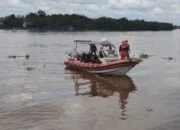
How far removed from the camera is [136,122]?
57.9ft

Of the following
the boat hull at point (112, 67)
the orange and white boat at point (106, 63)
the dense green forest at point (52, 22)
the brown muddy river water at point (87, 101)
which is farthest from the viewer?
the dense green forest at point (52, 22)

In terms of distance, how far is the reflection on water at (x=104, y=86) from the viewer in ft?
78.7

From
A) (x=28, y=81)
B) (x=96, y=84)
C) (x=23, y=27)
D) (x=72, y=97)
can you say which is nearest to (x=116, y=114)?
(x=72, y=97)

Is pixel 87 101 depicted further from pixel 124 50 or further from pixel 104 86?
pixel 124 50

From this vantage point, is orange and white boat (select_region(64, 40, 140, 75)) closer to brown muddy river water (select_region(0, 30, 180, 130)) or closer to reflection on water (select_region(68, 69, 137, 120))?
reflection on water (select_region(68, 69, 137, 120))

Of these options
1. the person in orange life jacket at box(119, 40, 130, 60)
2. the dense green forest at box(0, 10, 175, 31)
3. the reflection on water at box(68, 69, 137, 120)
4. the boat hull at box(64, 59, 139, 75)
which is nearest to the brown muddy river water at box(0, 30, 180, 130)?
the reflection on water at box(68, 69, 137, 120)

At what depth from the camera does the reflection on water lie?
23978 mm

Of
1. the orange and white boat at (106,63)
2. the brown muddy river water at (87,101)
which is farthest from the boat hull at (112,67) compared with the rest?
the brown muddy river water at (87,101)

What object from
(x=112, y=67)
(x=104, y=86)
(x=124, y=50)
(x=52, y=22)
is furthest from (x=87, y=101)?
(x=52, y=22)

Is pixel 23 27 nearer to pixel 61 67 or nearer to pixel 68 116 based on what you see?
pixel 61 67

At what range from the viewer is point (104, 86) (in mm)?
27094

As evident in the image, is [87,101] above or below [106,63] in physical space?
below

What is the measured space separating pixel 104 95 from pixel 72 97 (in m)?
1.93

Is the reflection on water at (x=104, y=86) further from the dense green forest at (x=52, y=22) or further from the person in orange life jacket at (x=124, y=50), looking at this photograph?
the dense green forest at (x=52, y=22)
